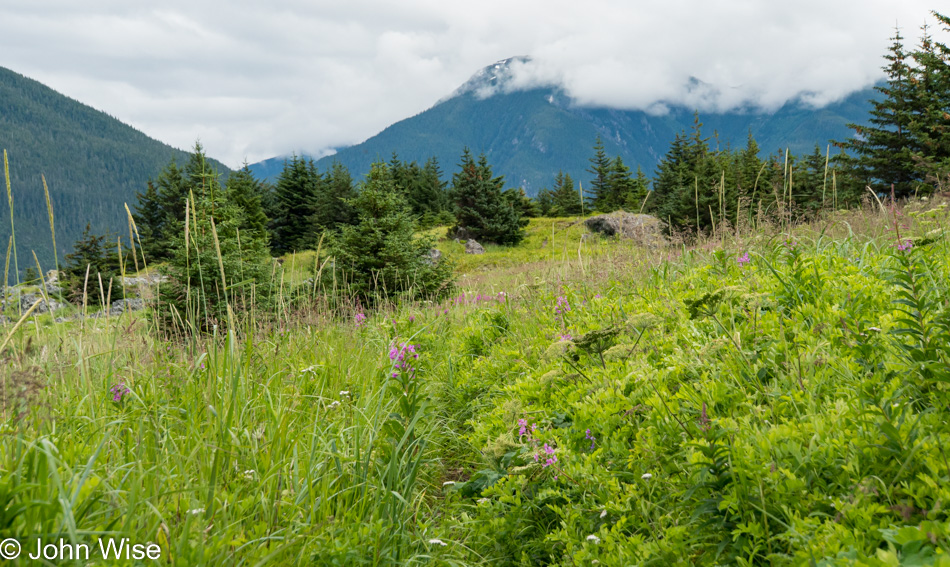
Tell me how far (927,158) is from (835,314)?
23.5 m

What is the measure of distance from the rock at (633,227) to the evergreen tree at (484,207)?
504 cm

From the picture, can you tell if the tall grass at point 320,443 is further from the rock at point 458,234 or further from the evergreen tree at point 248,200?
the rock at point 458,234

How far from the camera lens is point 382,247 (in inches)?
457

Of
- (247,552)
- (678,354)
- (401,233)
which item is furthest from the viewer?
(401,233)

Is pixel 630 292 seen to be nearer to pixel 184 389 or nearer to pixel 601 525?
pixel 601 525

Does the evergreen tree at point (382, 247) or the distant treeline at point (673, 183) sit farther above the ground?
the distant treeline at point (673, 183)

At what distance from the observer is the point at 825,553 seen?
122cm

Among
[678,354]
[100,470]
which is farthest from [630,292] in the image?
[100,470]

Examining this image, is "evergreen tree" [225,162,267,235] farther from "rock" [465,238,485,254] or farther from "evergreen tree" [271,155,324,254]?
"rock" [465,238,485,254]

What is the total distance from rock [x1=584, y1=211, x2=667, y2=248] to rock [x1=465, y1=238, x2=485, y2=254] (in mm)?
6499

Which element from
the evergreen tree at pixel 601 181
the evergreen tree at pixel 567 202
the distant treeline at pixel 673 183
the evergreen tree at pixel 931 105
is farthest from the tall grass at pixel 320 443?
the evergreen tree at pixel 601 181

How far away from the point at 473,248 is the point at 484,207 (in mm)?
2712

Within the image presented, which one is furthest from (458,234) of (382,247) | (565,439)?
(565,439)

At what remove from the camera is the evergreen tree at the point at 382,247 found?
11.4 metres
